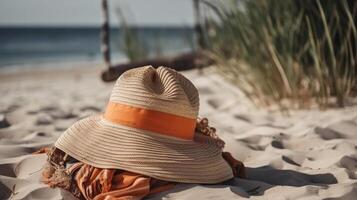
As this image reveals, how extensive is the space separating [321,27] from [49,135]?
1.89 metres

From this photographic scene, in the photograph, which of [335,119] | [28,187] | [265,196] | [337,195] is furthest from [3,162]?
[335,119]

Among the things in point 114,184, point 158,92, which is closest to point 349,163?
point 158,92

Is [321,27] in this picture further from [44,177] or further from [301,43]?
[44,177]

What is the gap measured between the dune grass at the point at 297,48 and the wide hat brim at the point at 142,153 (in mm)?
1527

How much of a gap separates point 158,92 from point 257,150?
32.1 inches

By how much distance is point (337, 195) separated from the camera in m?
1.92

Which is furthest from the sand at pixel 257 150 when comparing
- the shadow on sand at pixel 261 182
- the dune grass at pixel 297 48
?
the dune grass at pixel 297 48

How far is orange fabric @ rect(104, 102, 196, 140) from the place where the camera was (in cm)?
202

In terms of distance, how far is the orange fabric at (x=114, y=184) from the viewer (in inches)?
74.1

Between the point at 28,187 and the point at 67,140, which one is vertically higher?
the point at 67,140

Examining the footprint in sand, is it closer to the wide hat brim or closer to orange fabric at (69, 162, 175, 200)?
the wide hat brim

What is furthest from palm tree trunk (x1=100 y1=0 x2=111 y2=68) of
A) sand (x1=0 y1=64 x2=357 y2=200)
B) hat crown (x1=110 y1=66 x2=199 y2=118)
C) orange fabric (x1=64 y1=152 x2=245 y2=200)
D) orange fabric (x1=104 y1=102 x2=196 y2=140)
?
orange fabric (x1=64 y1=152 x2=245 y2=200)

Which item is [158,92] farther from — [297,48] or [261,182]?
[297,48]

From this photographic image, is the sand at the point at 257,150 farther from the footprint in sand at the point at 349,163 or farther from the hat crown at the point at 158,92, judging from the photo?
the hat crown at the point at 158,92
